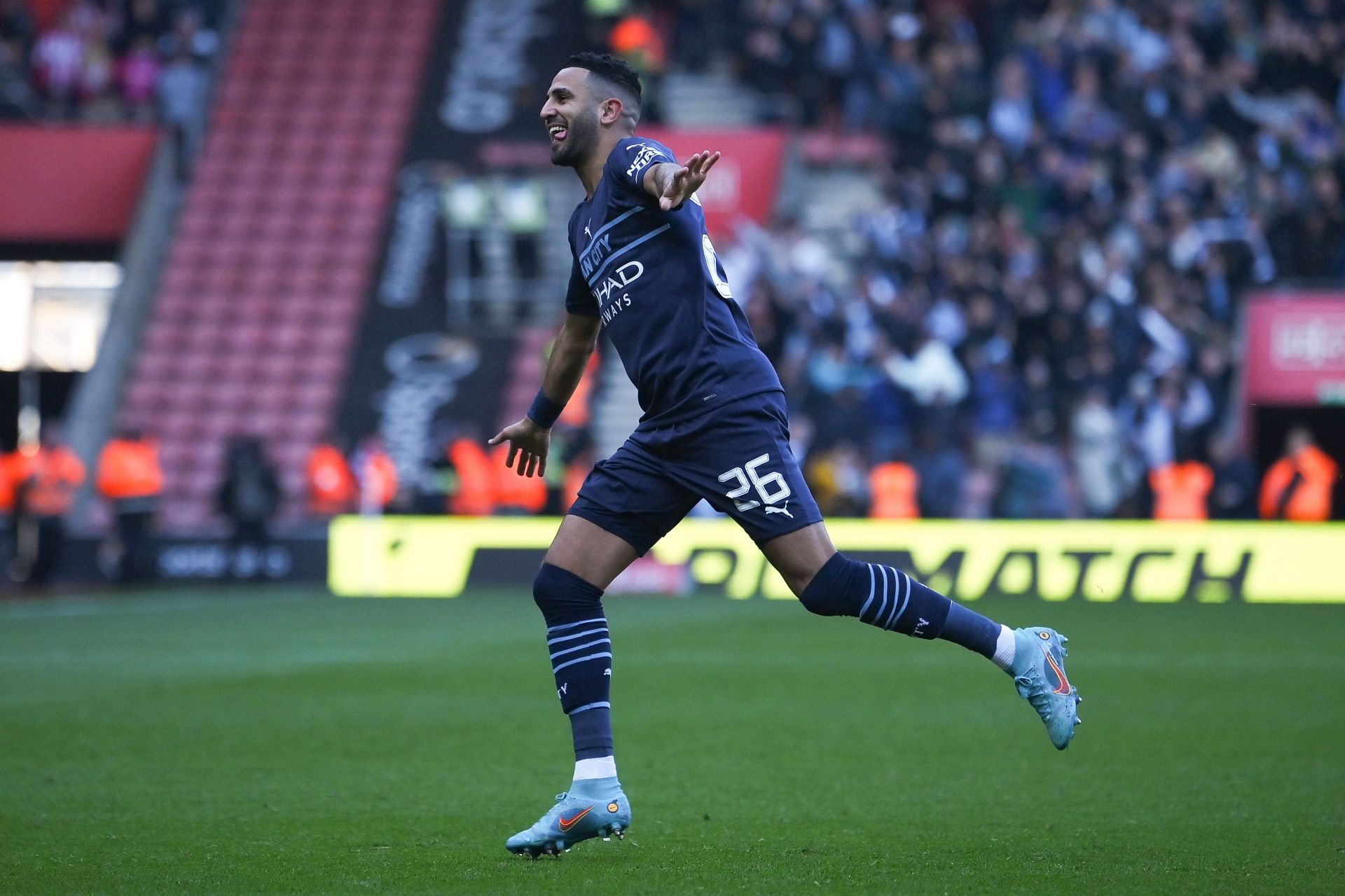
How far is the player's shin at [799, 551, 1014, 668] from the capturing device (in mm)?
5293

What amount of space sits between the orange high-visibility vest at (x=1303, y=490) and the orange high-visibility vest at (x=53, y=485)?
12.8 meters

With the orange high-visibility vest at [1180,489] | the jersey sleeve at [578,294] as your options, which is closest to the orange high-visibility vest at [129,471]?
the orange high-visibility vest at [1180,489]

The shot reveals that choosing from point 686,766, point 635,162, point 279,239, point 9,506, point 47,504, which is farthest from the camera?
point 279,239

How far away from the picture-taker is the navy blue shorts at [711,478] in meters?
5.30

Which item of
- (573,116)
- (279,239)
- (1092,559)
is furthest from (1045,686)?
(279,239)

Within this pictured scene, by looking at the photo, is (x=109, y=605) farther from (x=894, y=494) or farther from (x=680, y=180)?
(x=680, y=180)

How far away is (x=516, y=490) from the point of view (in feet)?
66.6

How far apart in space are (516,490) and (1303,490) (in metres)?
8.22

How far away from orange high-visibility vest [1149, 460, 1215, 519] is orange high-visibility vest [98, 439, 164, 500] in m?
10.6

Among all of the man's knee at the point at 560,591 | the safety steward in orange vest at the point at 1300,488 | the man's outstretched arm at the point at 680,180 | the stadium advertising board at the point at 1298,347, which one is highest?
the man's outstretched arm at the point at 680,180

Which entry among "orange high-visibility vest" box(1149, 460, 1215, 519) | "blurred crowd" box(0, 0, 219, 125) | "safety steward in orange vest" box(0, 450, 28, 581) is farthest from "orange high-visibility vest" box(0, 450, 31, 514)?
"orange high-visibility vest" box(1149, 460, 1215, 519)

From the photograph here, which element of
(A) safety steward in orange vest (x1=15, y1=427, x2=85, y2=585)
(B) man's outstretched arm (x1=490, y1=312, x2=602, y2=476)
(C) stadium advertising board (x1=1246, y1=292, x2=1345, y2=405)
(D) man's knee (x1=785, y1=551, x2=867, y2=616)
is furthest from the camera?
(A) safety steward in orange vest (x1=15, y1=427, x2=85, y2=585)

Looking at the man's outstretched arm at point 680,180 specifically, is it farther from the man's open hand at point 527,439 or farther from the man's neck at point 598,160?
the man's open hand at point 527,439

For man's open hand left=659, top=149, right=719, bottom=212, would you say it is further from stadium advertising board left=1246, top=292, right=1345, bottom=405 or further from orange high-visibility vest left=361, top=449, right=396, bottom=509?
orange high-visibility vest left=361, top=449, right=396, bottom=509
